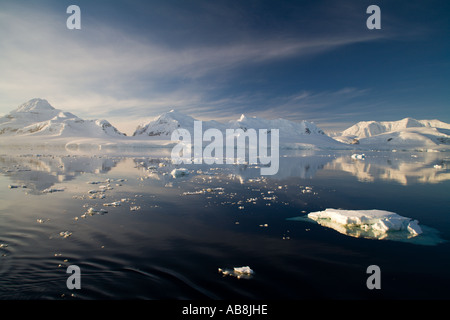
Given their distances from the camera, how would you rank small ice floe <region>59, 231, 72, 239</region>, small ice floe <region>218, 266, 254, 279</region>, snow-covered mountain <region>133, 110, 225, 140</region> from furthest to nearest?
snow-covered mountain <region>133, 110, 225, 140</region>, small ice floe <region>59, 231, 72, 239</region>, small ice floe <region>218, 266, 254, 279</region>

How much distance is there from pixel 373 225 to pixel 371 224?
158mm

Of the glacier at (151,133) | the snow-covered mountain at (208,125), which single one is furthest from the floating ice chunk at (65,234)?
the snow-covered mountain at (208,125)

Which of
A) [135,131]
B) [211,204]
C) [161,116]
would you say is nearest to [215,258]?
[211,204]

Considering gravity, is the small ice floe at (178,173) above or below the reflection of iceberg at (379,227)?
above

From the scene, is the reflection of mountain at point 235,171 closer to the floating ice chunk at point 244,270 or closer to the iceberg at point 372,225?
the iceberg at point 372,225

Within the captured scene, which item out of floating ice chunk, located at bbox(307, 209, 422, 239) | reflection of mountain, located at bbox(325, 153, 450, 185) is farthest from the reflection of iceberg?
reflection of mountain, located at bbox(325, 153, 450, 185)

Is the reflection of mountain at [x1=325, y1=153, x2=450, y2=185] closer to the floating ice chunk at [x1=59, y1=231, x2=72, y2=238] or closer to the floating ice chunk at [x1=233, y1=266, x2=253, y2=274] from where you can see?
the floating ice chunk at [x1=233, y1=266, x2=253, y2=274]

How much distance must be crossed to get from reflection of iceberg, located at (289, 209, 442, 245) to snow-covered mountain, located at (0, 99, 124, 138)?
14322 centimetres

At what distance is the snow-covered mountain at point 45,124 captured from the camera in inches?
5108

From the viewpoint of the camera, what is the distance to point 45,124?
461 feet

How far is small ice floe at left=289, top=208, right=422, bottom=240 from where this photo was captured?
8.36m

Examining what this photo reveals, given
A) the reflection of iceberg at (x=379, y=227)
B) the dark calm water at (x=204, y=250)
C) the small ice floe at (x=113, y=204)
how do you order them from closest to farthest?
the dark calm water at (x=204, y=250), the reflection of iceberg at (x=379, y=227), the small ice floe at (x=113, y=204)

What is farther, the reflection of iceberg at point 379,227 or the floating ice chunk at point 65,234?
the reflection of iceberg at point 379,227

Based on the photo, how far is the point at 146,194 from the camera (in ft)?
46.6
